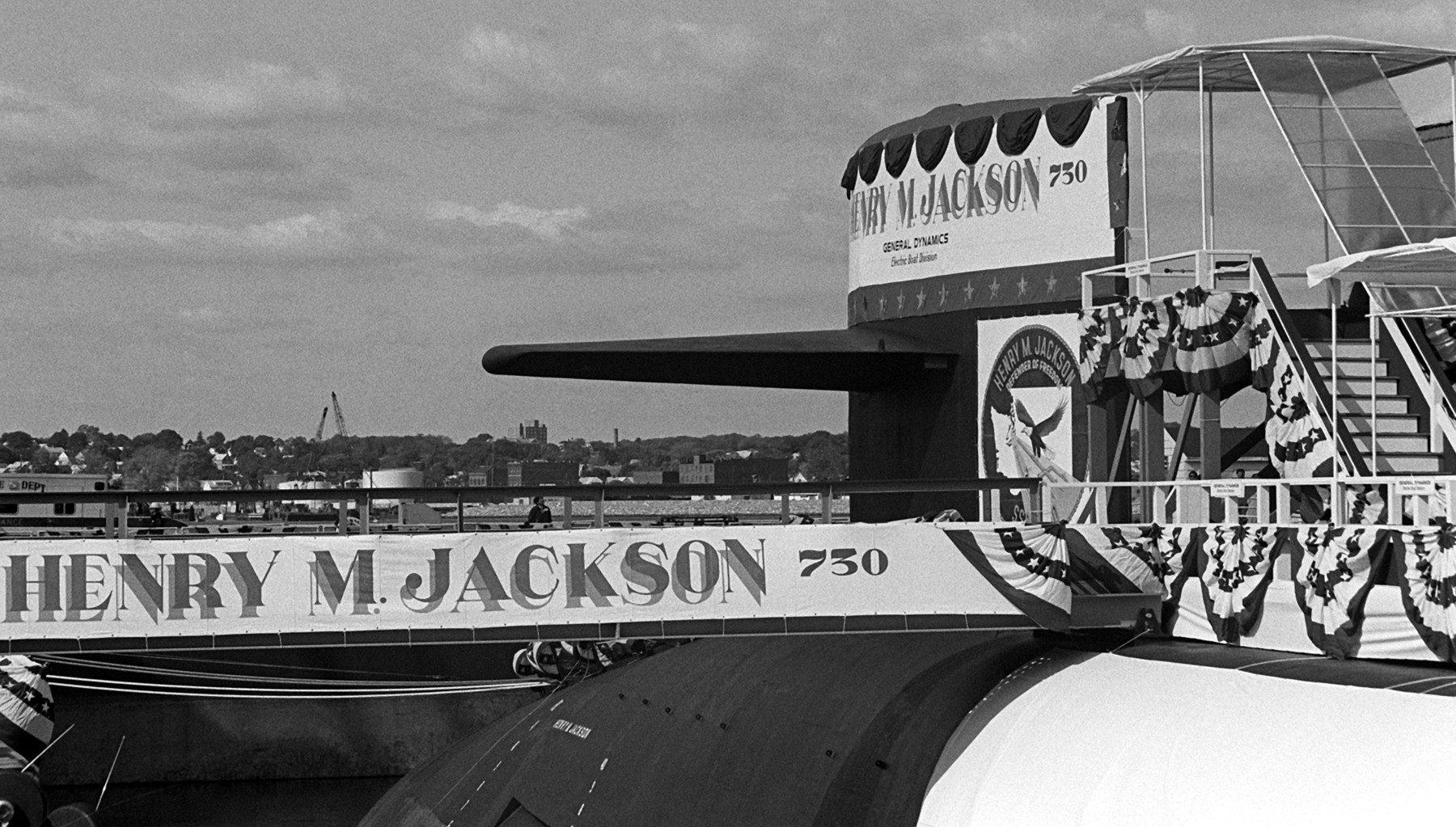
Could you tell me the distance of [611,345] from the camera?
24.3 metres

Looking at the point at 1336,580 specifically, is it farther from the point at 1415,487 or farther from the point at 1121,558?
the point at 1121,558

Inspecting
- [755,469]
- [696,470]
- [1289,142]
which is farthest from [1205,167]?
[696,470]

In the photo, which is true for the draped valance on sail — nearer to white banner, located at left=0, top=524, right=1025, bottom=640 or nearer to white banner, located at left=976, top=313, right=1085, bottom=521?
white banner, located at left=0, top=524, right=1025, bottom=640

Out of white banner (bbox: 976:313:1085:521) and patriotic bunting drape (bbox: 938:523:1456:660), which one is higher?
white banner (bbox: 976:313:1085:521)

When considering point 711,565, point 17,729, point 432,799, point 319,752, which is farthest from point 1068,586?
point 319,752

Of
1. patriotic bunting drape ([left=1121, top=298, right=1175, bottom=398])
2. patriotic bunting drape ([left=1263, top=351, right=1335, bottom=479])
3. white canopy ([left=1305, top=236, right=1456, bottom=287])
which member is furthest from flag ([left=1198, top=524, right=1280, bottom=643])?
patriotic bunting drape ([left=1121, top=298, right=1175, bottom=398])

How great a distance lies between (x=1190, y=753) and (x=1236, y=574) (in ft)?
10.3

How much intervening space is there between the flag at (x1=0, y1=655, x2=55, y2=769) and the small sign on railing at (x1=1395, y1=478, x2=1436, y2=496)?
22013 millimetres

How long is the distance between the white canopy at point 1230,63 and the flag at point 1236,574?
5731mm

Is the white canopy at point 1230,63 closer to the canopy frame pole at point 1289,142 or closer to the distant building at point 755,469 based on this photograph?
the canopy frame pole at point 1289,142

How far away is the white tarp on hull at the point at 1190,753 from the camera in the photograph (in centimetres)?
1166

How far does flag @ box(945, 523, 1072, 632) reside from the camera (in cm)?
1717

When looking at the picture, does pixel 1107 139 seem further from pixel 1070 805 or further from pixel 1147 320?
pixel 1070 805

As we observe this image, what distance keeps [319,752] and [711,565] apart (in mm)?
23495
